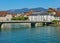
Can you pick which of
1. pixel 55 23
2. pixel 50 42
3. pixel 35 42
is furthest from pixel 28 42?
pixel 55 23

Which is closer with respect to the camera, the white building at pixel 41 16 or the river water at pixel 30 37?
the river water at pixel 30 37

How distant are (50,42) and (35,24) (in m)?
40.1

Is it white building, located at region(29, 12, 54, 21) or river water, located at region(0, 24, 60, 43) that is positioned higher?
white building, located at region(29, 12, 54, 21)

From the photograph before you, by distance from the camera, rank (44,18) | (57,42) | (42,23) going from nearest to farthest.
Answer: (57,42), (42,23), (44,18)

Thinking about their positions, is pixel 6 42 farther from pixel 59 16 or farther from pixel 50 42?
pixel 59 16

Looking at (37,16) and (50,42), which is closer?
(50,42)

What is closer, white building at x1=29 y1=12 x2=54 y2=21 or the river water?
the river water

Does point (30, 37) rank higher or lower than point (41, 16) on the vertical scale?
lower

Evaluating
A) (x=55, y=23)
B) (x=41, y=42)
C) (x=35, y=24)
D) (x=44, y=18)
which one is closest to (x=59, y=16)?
(x=44, y=18)

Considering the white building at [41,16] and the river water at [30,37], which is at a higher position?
the white building at [41,16]

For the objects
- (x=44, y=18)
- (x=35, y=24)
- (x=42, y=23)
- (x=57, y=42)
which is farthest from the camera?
(x=44, y=18)

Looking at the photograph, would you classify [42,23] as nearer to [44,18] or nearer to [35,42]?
[44,18]

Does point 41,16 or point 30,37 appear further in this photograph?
point 41,16

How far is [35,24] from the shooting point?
229 feet
